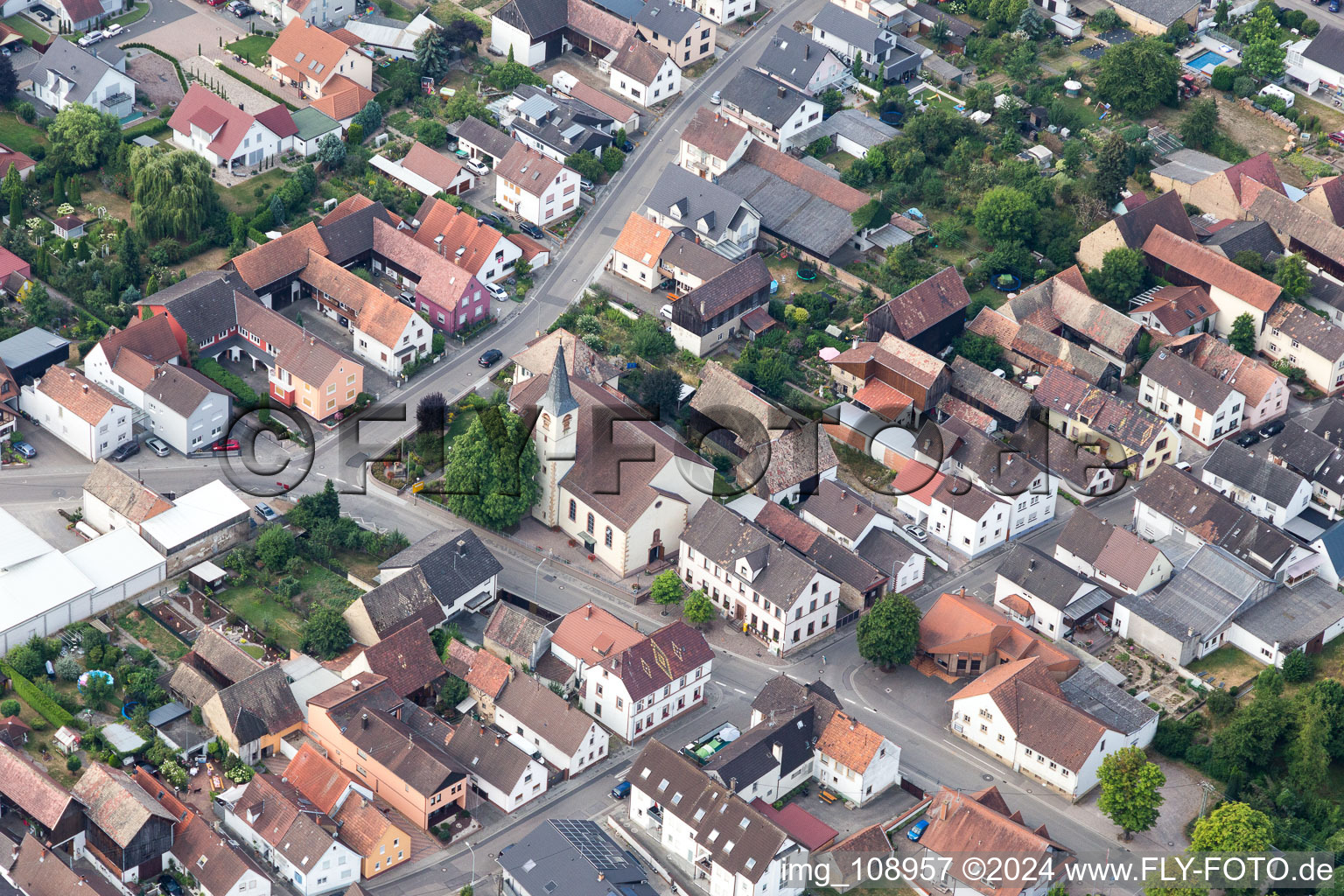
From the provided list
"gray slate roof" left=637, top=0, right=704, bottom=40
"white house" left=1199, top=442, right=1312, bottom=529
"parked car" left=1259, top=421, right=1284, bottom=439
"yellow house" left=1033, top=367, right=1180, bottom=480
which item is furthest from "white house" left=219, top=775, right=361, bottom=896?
"gray slate roof" left=637, top=0, right=704, bottom=40

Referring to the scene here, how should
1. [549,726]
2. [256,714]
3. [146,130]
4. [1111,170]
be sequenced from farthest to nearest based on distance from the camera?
[146,130] → [1111,170] → [549,726] → [256,714]

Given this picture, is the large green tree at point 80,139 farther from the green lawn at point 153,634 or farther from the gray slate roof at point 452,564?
the gray slate roof at point 452,564

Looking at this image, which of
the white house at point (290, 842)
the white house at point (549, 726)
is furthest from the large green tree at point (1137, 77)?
the white house at point (290, 842)

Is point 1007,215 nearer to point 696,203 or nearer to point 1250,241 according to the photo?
point 1250,241

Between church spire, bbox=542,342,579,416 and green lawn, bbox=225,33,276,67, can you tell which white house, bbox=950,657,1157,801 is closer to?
church spire, bbox=542,342,579,416

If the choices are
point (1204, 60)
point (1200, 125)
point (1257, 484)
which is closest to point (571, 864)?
point (1257, 484)

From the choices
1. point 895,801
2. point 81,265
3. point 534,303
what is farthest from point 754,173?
point 895,801
